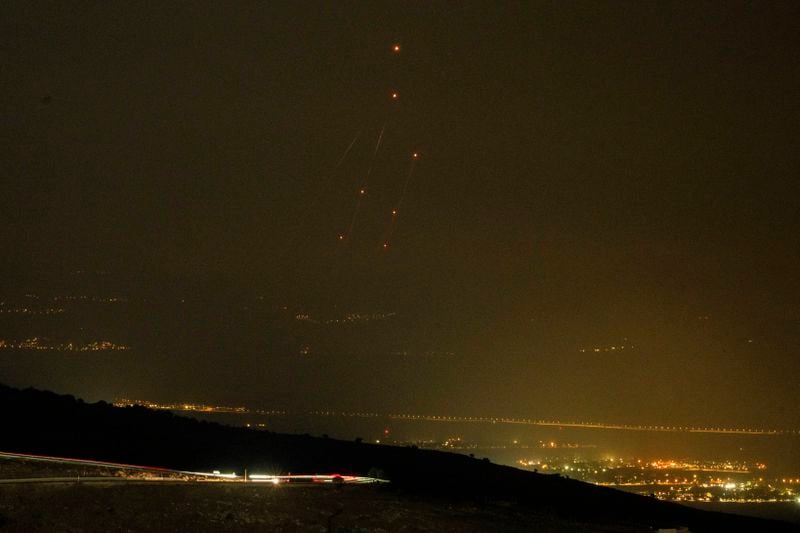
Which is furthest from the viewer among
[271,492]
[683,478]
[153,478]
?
[683,478]

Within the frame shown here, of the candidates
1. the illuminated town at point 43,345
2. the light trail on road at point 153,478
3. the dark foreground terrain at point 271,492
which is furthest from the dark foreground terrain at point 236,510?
the illuminated town at point 43,345

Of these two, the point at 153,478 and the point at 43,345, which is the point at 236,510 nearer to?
the point at 153,478

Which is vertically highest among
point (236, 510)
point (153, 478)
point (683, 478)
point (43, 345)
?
point (43, 345)

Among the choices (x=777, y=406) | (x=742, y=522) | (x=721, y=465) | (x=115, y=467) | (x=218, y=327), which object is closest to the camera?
(x=115, y=467)

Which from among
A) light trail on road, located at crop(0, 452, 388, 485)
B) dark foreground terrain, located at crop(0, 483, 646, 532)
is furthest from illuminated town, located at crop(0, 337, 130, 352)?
dark foreground terrain, located at crop(0, 483, 646, 532)

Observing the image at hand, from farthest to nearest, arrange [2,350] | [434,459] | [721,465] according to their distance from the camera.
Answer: [2,350] → [721,465] → [434,459]

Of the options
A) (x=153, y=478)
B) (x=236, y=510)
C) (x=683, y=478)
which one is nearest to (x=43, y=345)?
(x=683, y=478)

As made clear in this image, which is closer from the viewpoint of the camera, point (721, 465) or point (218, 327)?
point (721, 465)

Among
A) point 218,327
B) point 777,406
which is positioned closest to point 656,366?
point 777,406

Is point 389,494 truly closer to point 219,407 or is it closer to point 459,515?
point 459,515
